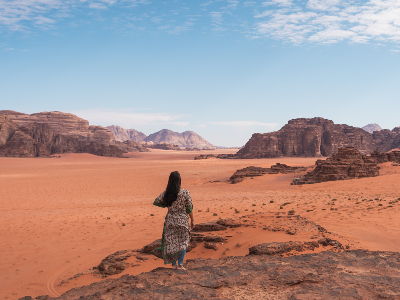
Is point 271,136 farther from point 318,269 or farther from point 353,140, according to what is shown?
point 318,269

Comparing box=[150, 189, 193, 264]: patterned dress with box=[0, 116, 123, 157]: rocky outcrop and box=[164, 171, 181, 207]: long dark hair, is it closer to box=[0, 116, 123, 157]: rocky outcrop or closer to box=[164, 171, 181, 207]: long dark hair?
box=[164, 171, 181, 207]: long dark hair

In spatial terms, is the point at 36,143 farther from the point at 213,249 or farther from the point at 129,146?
the point at 213,249

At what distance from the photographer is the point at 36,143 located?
7150cm

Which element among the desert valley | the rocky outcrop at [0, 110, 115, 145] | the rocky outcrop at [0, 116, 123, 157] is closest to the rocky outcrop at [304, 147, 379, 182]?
the desert valley

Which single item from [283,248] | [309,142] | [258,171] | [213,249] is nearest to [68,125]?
[309,142]

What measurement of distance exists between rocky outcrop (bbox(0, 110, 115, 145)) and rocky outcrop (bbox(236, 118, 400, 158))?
59.4 metres

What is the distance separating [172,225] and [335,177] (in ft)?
69.4

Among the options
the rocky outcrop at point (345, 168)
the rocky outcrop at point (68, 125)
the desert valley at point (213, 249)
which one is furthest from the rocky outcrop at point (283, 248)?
the rocky outcrop at point (68, 125)

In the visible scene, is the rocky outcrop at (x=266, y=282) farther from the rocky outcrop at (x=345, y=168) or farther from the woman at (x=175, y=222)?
the rocky outcrop at (x=345, y=168)

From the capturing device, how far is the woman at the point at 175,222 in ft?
13.9

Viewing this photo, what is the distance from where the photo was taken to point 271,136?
77000mm

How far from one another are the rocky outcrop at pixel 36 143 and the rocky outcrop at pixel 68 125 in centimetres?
2284

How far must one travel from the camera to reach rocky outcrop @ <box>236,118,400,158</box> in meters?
74.2

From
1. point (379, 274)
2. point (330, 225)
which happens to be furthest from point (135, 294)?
point (330, 225)
